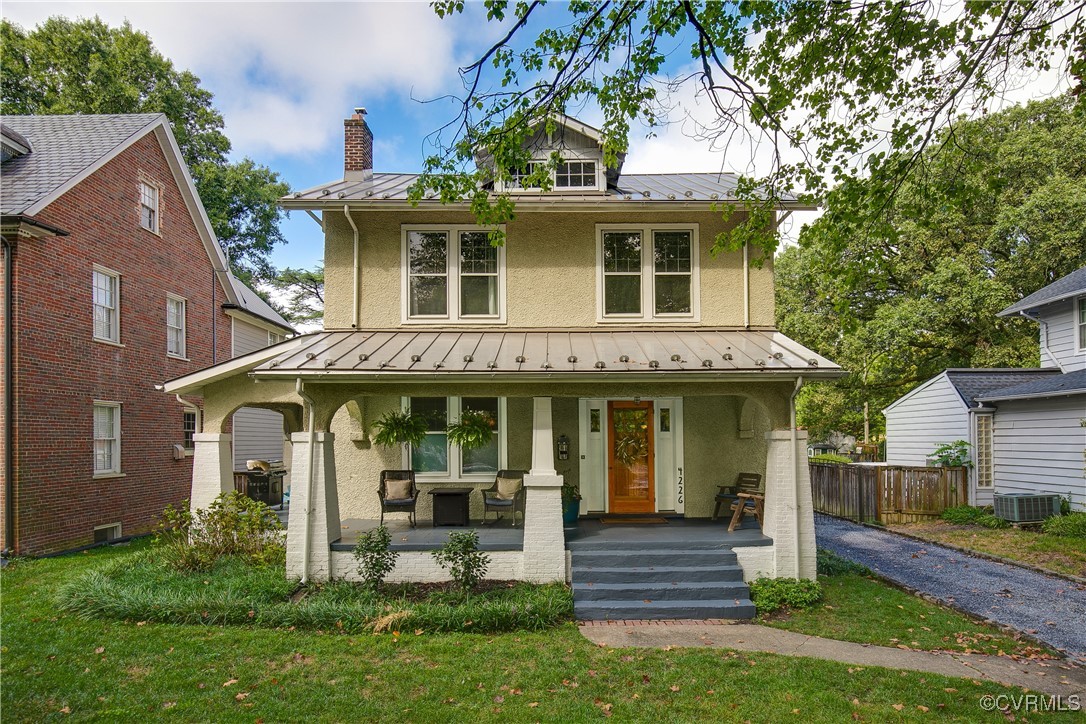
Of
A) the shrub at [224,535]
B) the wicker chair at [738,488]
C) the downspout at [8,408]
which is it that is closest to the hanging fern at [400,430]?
the shrub at [224,535]

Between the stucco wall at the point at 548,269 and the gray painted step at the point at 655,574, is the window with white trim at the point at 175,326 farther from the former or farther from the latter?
the gray painted step at the point at 655,574

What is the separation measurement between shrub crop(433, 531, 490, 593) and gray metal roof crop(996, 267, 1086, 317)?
51.5 feet

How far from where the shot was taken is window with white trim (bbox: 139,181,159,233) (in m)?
15.0

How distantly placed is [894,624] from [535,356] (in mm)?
5769

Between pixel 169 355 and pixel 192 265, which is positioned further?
pixel 192 265

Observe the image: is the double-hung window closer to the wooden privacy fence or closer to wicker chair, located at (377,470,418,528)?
wicker chair, located at (377,470,418,528)

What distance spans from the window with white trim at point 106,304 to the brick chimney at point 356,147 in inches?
241

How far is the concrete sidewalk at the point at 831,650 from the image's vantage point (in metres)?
5.99

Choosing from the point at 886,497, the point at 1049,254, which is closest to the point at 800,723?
the point at 886,497

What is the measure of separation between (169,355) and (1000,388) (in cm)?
2190

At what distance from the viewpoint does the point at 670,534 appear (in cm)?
957

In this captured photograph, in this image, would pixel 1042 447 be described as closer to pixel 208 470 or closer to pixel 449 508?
pixel 449 508

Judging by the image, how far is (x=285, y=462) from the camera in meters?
20.1

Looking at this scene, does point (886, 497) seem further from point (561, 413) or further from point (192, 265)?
point (192, 265)
